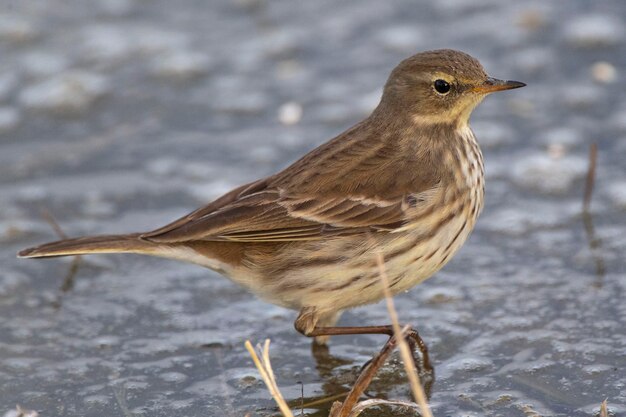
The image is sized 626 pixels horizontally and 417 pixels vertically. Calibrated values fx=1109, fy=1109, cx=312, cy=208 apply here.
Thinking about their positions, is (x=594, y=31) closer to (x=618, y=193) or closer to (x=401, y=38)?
(x=401, y=38)

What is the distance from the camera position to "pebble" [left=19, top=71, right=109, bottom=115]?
→ 8477 millimetres

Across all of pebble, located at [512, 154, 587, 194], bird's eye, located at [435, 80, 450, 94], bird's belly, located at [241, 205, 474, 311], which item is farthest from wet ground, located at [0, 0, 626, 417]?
bird's eye, located at [435, 80, 450, 94]

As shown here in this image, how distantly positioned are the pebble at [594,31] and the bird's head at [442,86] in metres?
2.97

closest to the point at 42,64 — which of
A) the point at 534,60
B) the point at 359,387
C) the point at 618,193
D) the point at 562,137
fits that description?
the point at 534,60

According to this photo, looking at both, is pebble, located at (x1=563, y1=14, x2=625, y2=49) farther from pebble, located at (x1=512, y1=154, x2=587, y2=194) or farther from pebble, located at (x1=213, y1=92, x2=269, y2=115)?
pebble, located at (x1=213, y1=92, x2=269, y2=115)

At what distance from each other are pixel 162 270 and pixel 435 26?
3582mm

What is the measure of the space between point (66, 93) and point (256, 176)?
188 centimetres

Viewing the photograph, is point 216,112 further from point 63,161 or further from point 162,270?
point 162,270

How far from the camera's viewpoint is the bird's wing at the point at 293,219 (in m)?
5.71

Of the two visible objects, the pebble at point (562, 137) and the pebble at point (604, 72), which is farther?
the pebble at point (604, 72)

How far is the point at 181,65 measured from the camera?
891cm

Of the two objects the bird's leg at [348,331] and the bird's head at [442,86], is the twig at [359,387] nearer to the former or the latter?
the bird's leg at [348,331]

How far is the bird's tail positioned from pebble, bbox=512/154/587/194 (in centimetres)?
279

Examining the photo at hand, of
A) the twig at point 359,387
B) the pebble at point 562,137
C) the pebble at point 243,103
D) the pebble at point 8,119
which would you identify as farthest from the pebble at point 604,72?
the pebble at point 8,119
